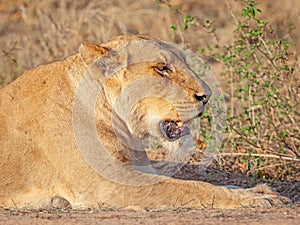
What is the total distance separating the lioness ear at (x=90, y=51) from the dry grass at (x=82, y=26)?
3569mm

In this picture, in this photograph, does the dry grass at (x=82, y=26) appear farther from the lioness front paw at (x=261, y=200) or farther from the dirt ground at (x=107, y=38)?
the lioness front paw at (x=261, y=200)

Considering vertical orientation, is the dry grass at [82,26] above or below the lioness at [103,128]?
above

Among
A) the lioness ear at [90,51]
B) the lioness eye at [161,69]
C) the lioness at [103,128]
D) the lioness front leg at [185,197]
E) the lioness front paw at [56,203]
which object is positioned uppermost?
the lioness ear at [90,51]

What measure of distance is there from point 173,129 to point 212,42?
22.9 ft

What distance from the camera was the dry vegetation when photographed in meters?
7.09

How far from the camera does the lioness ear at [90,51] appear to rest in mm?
5441

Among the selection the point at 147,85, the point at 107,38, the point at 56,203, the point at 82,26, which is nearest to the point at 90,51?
the point at 147,85

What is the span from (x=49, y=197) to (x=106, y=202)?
0.39m

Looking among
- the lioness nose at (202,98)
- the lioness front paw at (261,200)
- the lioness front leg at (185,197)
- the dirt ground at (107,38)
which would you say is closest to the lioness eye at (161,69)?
the lioness nose at (202,98)

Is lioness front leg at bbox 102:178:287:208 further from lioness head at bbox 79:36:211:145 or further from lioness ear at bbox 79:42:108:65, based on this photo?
lioness ear at bbox 79:42:108:65

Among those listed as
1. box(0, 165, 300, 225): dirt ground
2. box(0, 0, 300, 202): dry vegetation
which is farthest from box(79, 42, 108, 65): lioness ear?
box(0, 0, 300, 202): dry vegetation

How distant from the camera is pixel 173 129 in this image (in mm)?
5723

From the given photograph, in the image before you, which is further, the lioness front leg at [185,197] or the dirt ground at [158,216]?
the lioness front leg at [185,197]

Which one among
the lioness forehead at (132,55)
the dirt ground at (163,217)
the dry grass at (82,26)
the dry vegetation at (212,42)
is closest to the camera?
the dirt ground at (163,217)
